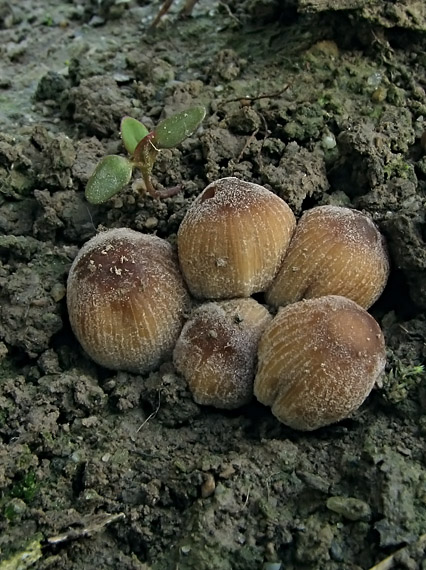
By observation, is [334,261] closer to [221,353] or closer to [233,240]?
[233,240]

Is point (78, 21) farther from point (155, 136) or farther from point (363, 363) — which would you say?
point (363, 363)

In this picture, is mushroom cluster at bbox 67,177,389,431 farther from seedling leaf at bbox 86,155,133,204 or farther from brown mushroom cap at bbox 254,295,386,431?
seedling leaf at bbox 86,155,133,204

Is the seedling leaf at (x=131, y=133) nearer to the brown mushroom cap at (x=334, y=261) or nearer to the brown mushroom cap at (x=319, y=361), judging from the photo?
the brown mushroom cap at (x=334, y=261)

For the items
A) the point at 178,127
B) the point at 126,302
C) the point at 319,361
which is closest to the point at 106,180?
the point at 178,127

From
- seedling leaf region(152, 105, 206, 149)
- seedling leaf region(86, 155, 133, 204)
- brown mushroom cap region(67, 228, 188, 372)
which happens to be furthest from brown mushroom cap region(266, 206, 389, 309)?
seedling leaf region(86, 155, 133, 204)

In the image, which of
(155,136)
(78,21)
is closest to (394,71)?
(155,136)
